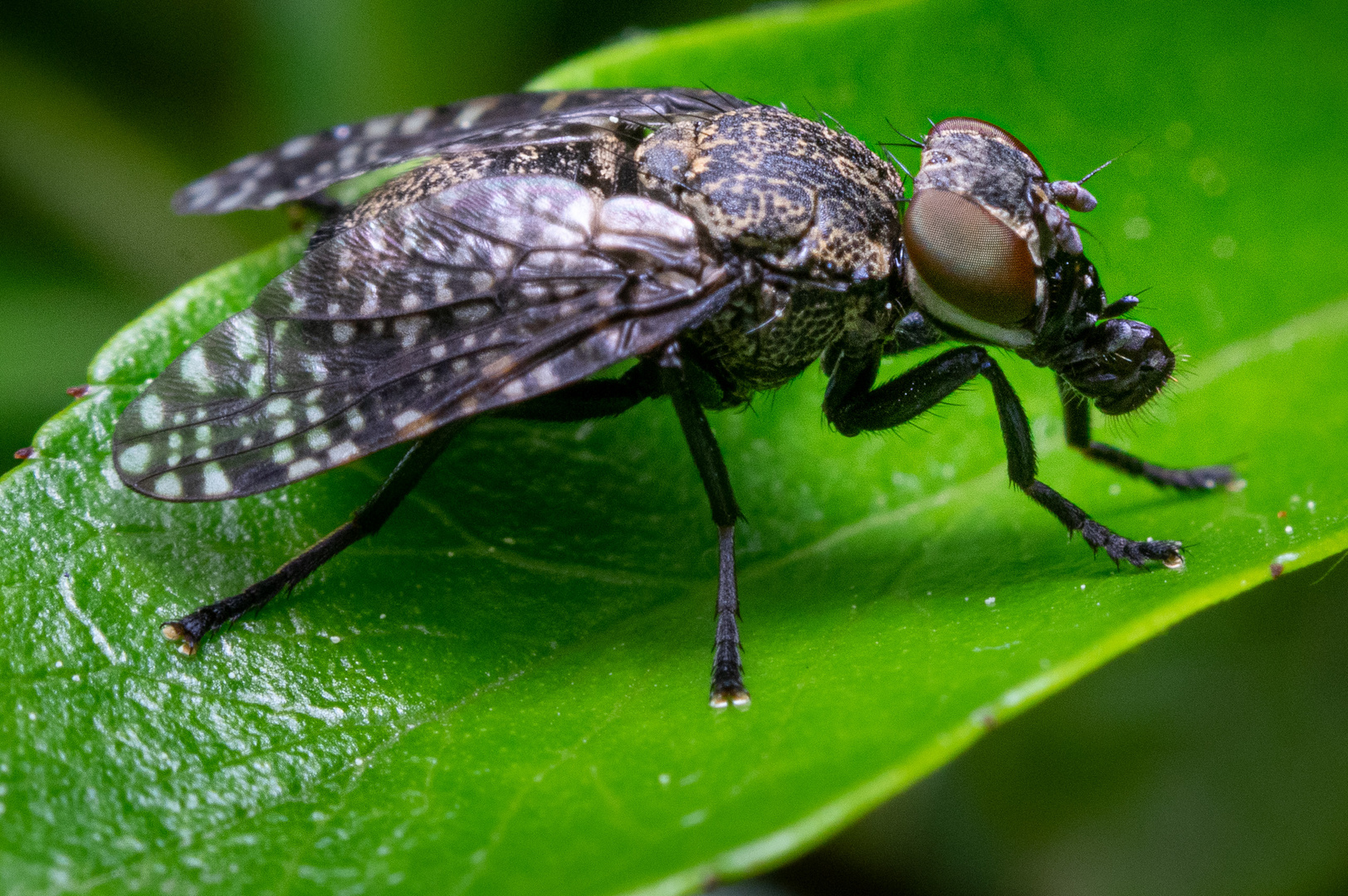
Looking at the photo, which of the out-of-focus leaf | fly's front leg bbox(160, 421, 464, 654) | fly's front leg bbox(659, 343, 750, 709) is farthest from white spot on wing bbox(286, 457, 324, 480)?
the out-of-focus leaf

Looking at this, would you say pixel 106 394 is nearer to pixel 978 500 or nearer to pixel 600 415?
pixel 600 415

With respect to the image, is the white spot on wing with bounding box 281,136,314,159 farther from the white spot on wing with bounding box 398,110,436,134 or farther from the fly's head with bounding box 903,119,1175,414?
the fly's head with bounding box 903,119,1175,414

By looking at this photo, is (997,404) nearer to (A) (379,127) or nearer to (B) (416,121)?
(B) (416,121)

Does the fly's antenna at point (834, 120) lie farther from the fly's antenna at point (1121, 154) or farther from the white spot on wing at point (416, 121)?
the white spot on wing at point (416, 121)

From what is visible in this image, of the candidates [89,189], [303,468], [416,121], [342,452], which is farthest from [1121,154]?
[89,189]

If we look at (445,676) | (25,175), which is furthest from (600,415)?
(25,175)

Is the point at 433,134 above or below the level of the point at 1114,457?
above

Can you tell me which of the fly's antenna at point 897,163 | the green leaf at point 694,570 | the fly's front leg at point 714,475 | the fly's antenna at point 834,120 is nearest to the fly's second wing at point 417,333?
the fly's front leg at point 714,475
